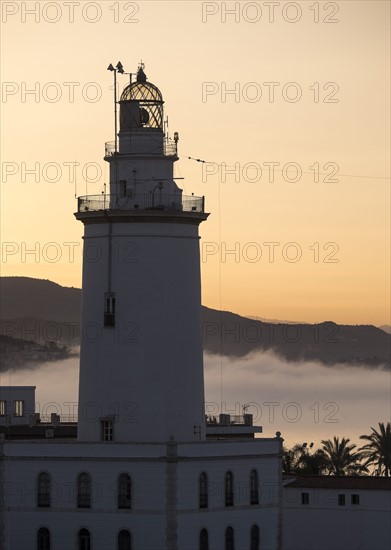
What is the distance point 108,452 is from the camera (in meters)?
99.4

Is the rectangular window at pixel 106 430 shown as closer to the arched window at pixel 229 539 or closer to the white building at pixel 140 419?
the white building at pixel 140 419

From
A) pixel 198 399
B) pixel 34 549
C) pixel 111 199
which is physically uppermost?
pixel 111 199

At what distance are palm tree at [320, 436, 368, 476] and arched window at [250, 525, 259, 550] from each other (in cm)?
2747

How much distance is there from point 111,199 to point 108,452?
1201 centimetres

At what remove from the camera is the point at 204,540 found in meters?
99.6

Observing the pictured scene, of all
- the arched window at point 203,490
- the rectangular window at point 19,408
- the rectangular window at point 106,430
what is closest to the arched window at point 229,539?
the arched window at point 203,490

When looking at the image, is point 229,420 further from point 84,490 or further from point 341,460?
point 84,490

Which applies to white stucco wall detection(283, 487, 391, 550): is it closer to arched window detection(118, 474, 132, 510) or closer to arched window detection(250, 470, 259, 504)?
arched window detection(250, 470, 259, 504)

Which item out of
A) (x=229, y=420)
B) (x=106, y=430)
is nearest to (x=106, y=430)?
(x=106, y=430)

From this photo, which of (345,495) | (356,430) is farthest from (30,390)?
(356,430)

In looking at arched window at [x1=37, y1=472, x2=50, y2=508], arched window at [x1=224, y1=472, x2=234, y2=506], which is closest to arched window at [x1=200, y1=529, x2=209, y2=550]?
arched window at [x1=224, y1=472, x2=234, y2=506]

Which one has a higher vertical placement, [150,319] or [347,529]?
[150,319]

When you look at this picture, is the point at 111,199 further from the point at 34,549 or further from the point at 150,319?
the point at 34,549

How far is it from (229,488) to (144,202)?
45.0ft
